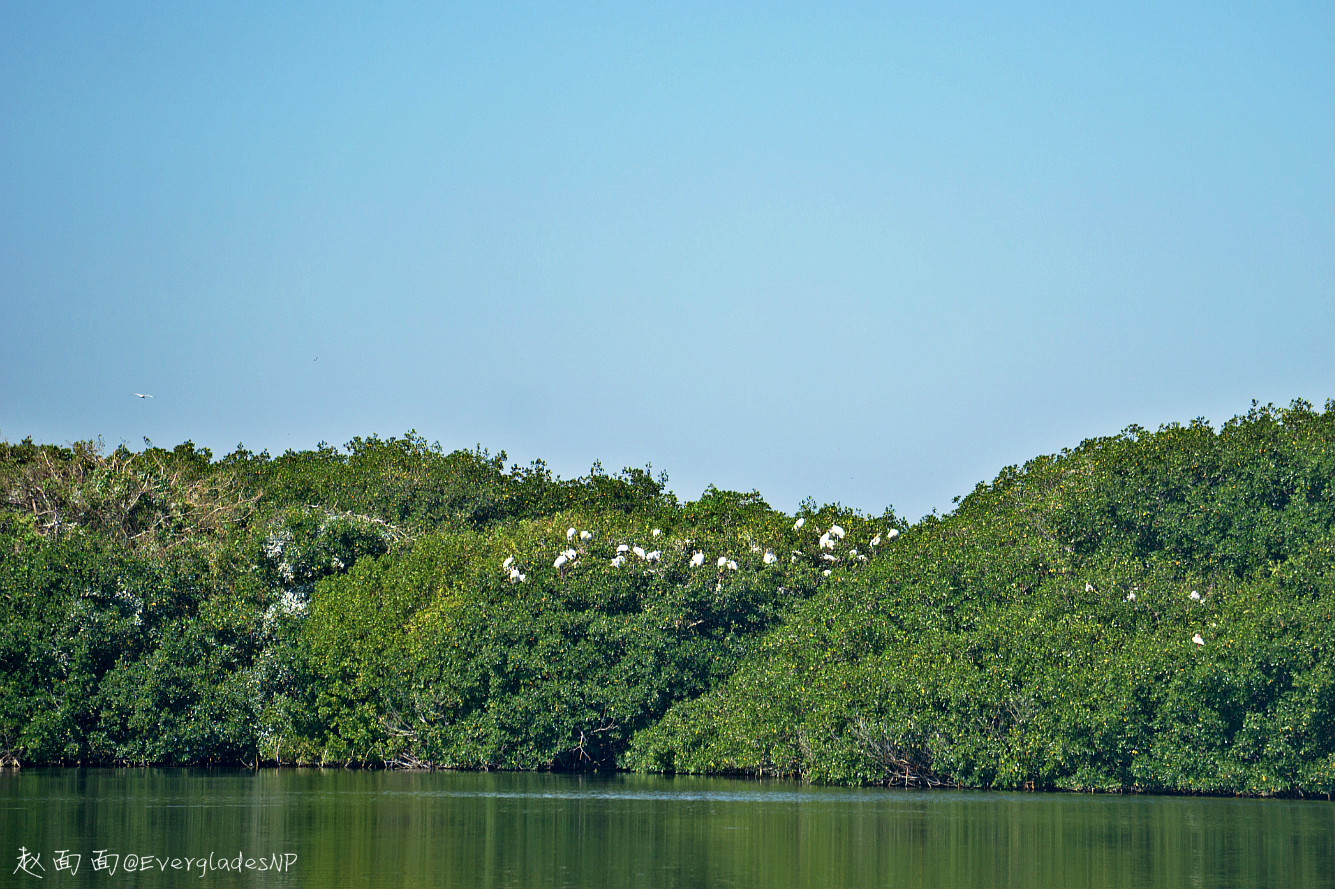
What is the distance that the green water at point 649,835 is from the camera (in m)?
17.4

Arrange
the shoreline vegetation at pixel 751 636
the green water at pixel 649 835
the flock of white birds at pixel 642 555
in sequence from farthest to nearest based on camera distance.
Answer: the flock of white birds at pixel 642 555, the shoreline vegetation at pixel 751 636, the green water at pixel 649 835

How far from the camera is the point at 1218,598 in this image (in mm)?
32938

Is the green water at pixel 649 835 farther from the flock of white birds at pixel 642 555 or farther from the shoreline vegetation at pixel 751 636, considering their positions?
the flock of white birds at pixel 642 555

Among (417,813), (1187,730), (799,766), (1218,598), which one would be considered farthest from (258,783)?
(1218,598)

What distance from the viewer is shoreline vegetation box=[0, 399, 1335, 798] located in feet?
99.8

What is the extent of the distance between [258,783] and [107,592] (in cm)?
857

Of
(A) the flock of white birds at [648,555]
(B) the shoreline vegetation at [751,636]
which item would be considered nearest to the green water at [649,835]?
(B) the shoreline vegetation at [751,636]

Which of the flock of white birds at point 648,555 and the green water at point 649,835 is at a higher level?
the flock of white birds at point 648,555

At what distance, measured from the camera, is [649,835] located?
70.6ft

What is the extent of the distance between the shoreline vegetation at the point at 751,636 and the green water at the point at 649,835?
173cm

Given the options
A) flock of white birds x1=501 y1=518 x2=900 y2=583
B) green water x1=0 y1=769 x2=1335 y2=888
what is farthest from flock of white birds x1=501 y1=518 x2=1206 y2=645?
green water x1=0 y1=769 x2=1335 y2=888

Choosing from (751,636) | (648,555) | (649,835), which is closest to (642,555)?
(648,555)

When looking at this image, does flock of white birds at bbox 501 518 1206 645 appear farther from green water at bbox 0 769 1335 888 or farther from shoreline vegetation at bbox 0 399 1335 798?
green water at bbox 0 769 1335 888

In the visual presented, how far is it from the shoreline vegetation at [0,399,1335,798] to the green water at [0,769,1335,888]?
173 centimetres
